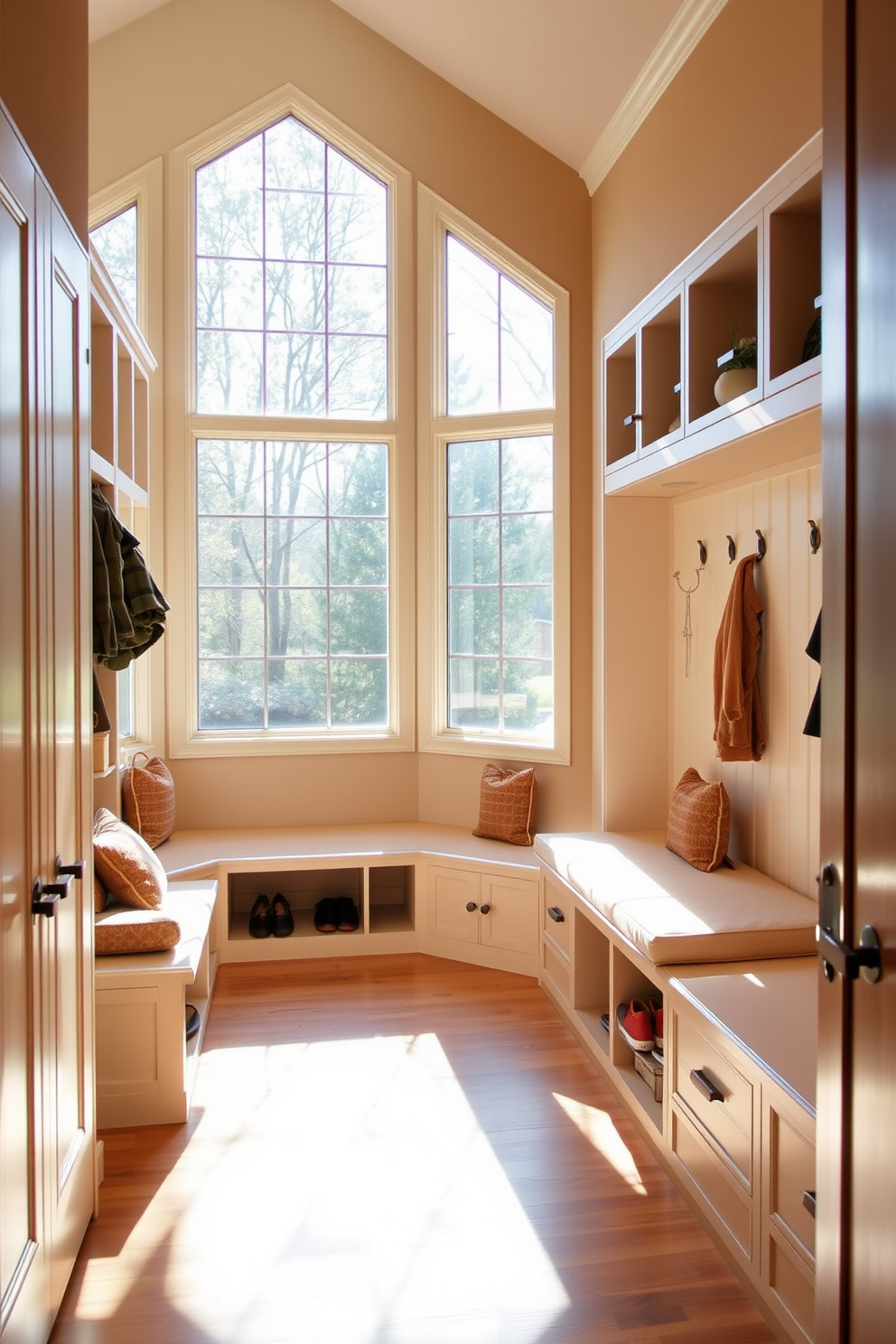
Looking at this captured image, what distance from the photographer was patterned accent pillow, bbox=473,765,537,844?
448 centimetres

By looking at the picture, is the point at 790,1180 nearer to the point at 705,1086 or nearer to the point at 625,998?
the point at 705,1086

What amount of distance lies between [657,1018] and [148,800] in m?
2.45

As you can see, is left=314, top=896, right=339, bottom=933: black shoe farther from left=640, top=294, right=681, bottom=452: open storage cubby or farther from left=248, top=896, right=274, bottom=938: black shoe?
left=640, top=294, right=681, bottom=452: open storage cubby

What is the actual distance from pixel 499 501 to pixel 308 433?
103 centimetres

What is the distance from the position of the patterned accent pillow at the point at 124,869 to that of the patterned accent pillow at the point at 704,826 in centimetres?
189

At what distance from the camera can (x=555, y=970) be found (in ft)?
12.7

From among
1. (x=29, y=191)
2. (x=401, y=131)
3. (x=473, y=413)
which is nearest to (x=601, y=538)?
(x=473, y=413)

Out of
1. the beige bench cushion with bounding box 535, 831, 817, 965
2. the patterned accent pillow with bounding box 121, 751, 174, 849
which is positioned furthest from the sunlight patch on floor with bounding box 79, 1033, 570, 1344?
the patterned accent pillow with bounding box 121, 751, 174, 849

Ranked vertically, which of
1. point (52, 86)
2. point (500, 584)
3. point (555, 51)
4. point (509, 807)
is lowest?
point (509, 807)

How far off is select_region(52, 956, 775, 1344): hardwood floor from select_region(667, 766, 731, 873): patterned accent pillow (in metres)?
0.82

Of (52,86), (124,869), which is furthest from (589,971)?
(52,86)

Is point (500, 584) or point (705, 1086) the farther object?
point (500, 584)

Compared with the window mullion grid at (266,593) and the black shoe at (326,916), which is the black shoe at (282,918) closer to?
the black shoe at (326,916)

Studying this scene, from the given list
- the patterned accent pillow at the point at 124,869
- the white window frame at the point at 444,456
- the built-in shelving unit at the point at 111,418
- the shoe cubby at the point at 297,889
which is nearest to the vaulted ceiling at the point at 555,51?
the white window frame at the point at 444,456
